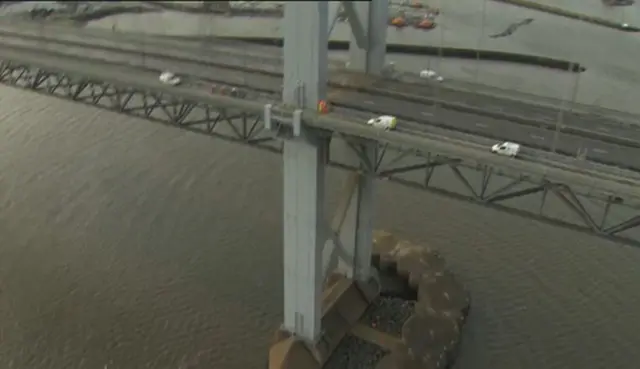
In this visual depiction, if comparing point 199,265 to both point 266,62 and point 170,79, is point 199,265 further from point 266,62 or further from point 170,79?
point 170,79

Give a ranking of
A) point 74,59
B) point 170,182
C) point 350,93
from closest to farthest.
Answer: point 350,93
point 74,59
point 170,182

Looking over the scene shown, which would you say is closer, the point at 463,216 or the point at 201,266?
the point at 201,266

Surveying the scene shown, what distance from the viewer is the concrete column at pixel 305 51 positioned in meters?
12.9

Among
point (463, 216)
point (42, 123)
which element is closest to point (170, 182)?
point (42, 123)

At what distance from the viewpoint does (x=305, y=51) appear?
13266 mm

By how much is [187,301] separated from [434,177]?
31.7 ft

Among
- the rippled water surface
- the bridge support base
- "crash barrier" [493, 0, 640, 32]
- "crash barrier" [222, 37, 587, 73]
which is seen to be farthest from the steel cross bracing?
"crash barrier" [493, 0, 640, 32]

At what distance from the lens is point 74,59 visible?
61.4 feet

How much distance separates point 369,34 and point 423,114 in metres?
2.00

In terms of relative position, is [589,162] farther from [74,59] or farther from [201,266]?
[74,59]

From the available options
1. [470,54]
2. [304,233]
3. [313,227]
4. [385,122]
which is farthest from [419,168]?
[470,54]

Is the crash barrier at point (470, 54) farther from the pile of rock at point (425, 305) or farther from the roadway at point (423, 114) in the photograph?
the pile of rock at point (425, 305)

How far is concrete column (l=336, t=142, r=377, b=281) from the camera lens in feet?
56.0

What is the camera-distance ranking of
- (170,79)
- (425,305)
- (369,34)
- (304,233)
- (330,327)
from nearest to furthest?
1. (304,233)
2. (369,34)
3. (170,79)
4. (330,327)
5. (425,305)
